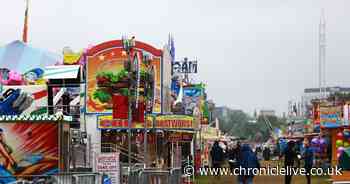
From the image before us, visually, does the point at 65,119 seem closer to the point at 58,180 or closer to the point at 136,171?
the point at 136,171

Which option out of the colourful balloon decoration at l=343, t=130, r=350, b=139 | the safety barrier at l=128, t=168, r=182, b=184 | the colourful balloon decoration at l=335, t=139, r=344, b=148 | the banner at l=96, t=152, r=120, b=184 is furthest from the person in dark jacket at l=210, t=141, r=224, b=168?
the banner at l=96, t=152, r=120, b=184

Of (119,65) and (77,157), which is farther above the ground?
(119,65)

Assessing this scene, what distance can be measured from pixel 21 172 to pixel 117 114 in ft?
10.3

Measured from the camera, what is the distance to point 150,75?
23.5 m

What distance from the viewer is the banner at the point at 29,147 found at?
1838 cm

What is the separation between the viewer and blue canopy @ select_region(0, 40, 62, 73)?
138ft

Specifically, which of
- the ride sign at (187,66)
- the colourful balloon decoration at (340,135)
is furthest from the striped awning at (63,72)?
the ride sign at (187,66)

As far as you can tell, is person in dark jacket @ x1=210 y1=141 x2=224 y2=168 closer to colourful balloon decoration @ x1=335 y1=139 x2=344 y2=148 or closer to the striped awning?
colourful balloon decoration @ x1=335 y1=139 x2=344 y2=148

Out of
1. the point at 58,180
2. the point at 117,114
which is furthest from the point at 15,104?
the point at 58,180

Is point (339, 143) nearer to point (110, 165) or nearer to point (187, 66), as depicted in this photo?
point (110, 165)

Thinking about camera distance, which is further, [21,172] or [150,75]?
[150,75]

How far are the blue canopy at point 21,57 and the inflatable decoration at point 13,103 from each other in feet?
56.6

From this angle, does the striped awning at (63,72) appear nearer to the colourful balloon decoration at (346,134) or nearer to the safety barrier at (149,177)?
the safety barrier at (149,177)

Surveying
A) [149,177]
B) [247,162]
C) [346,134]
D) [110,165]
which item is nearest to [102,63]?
[346,134]
